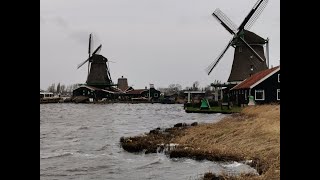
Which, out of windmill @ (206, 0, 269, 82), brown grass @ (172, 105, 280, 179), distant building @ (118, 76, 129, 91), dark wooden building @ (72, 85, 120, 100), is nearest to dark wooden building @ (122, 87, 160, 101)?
distant building @ (118, 76, 129, 91)

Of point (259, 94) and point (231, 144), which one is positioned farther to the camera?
point (259, 94)

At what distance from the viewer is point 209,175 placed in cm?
900

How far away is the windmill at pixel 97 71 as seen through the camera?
70625 millimetres

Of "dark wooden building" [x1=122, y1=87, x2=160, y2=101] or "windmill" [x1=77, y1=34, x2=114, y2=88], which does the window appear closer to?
"windmill" [x1=77, y1=34, x2=114, y2=88]

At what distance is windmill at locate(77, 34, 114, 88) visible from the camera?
7062 cm

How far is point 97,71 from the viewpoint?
7069 centimetres

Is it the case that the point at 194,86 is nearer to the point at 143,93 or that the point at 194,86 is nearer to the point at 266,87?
the point at 143,93

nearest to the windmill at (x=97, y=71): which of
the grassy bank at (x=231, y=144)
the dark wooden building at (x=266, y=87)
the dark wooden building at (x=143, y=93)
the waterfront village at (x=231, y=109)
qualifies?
the waterfront village at (x=231, y=109)

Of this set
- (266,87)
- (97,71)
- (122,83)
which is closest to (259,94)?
(266,87)

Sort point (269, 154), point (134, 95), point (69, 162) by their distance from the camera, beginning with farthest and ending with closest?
point (134, 95) < point (69, 162) < point (269, 154)
